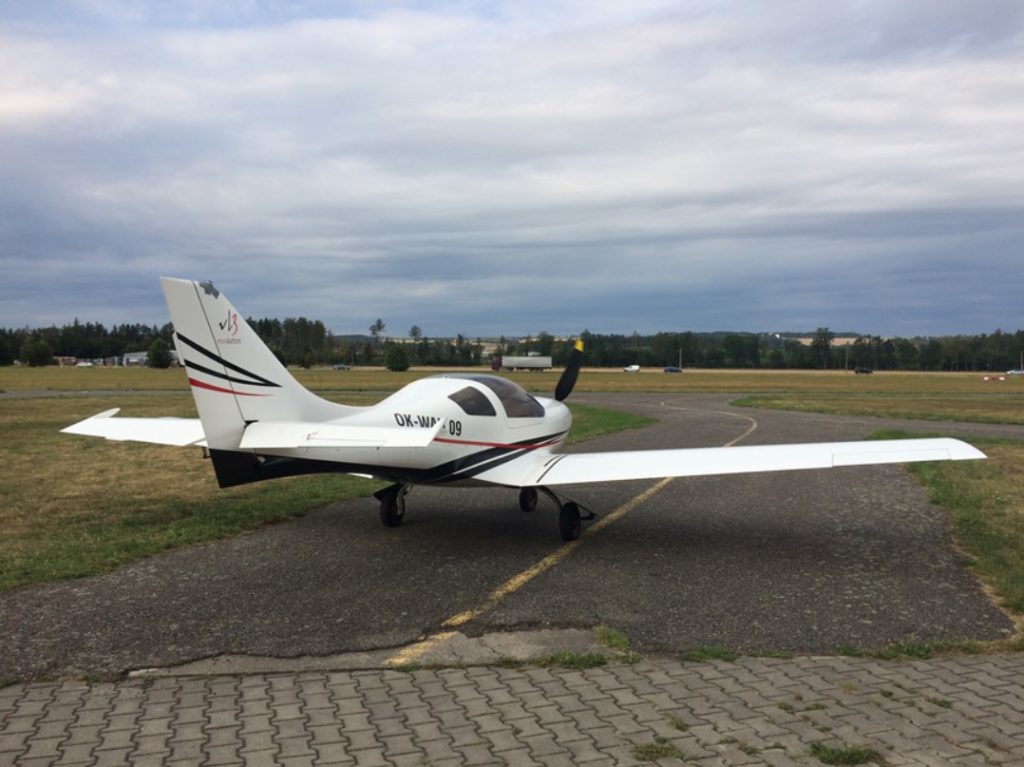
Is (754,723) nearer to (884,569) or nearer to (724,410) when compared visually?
(884,569)

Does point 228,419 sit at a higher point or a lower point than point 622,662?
higher

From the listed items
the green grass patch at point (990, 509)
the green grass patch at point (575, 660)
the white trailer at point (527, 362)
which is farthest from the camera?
the white trailer at point (527, 362)

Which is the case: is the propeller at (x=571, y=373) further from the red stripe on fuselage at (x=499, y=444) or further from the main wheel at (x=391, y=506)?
the main wheel at (x=391, y=506)

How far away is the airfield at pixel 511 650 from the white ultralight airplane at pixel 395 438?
846mm

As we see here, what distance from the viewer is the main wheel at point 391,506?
10.1 meters

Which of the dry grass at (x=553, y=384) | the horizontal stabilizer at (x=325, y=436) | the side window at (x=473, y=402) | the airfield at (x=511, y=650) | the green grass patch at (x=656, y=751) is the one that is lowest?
the dry grass at (x=553, y=384)

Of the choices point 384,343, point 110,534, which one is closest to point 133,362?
point 384,343

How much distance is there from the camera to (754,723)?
4.41 m

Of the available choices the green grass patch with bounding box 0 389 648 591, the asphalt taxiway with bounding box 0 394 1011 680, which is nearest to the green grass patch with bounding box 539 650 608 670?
the asphalt taxiway with bounding box 0 394 1011 680

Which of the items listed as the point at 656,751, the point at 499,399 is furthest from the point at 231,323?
the point at 656,751

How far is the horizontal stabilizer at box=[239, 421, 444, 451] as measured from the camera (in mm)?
7980

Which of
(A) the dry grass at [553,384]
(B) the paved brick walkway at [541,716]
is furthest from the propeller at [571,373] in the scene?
(A) the dry grass at [553,384]

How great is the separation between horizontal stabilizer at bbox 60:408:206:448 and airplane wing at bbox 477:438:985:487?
4.05m

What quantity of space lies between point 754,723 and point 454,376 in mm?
6507
